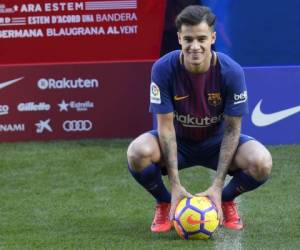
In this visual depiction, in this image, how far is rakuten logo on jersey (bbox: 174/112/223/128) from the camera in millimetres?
5570

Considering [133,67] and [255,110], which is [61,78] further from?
[255,110]

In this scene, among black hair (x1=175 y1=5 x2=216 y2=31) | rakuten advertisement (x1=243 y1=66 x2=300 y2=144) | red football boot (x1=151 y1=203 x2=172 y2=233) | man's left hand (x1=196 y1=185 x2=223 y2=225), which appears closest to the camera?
black hair (x1=175 y1=5 x2=216 y2=31)

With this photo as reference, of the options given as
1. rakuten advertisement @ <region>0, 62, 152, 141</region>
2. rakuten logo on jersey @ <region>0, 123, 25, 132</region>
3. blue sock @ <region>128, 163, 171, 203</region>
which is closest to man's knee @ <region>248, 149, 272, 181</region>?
blue sock @ <region>128, 163, 171, 203</region>


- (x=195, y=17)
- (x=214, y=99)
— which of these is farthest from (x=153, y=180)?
(x=195, y=17)

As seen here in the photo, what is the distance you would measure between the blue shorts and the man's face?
55 cm

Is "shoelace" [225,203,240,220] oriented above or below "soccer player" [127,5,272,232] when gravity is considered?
below

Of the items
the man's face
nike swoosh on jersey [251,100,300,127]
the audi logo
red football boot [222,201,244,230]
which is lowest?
the audi logo

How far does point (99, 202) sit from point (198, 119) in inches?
50.3

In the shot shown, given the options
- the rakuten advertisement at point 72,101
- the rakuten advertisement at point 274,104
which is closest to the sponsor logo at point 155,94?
the rakuten advertisement at point 274,104

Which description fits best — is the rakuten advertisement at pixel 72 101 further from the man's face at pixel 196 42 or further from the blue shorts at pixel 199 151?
the man's face at pixel 196 42

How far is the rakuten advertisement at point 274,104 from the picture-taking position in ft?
27.9

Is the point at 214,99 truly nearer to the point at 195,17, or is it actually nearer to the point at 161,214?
the point at 195,17

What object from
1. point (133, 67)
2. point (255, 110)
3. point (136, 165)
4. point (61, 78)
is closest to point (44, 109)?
point (61, 78)

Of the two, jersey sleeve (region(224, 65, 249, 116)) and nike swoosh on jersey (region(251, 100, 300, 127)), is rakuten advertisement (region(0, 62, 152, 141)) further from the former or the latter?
jersey sleeve (region(224, 65, 249, 116))
